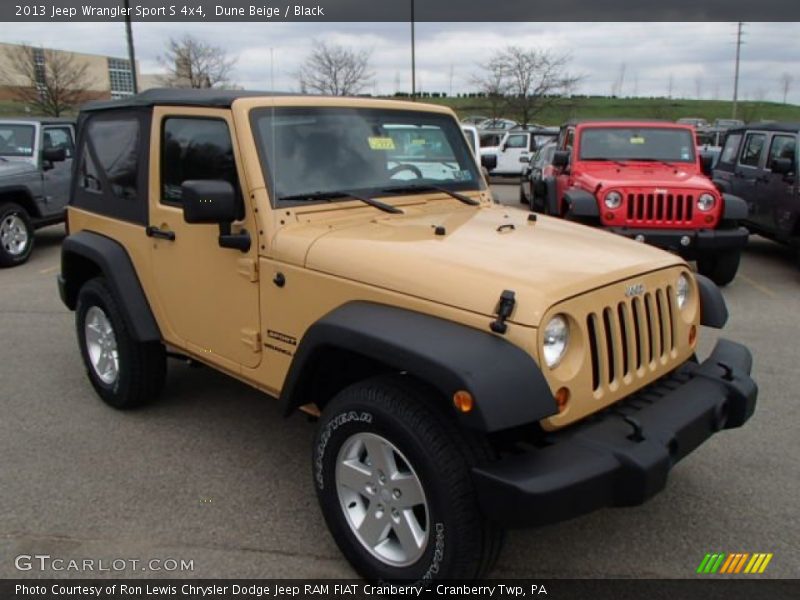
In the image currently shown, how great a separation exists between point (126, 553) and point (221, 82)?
16.3 metres

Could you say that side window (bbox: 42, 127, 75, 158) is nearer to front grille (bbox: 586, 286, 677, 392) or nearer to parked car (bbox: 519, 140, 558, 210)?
parked car (bbox: 519, 140, 558, 210)

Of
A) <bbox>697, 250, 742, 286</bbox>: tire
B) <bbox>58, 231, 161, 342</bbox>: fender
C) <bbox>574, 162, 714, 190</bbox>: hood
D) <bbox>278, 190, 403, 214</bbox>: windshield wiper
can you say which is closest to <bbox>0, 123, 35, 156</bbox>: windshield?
<bbox>58, 231, 161, 342</bbox>: fender

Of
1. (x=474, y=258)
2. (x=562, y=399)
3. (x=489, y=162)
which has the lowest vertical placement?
(x=562, y=399)

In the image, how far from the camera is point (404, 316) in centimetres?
261

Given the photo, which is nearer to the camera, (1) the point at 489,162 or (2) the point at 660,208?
(1) the point at 489,162

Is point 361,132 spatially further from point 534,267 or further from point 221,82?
point 221,82

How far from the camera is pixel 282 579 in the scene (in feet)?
9.41

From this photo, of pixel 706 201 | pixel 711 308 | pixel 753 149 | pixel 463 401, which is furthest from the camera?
pixel 753 149

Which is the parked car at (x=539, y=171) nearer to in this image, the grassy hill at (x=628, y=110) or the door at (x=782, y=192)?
the door at (x=782, y=192)

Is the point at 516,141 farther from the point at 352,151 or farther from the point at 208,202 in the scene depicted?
the point at 208,202

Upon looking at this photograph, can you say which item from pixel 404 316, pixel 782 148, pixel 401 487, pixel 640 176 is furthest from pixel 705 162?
pixel 401 487

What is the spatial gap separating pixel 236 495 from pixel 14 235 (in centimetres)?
749

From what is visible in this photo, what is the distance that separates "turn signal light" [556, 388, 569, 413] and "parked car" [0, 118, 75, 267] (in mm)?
8553

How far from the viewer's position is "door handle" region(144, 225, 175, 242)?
3768 millimetres
